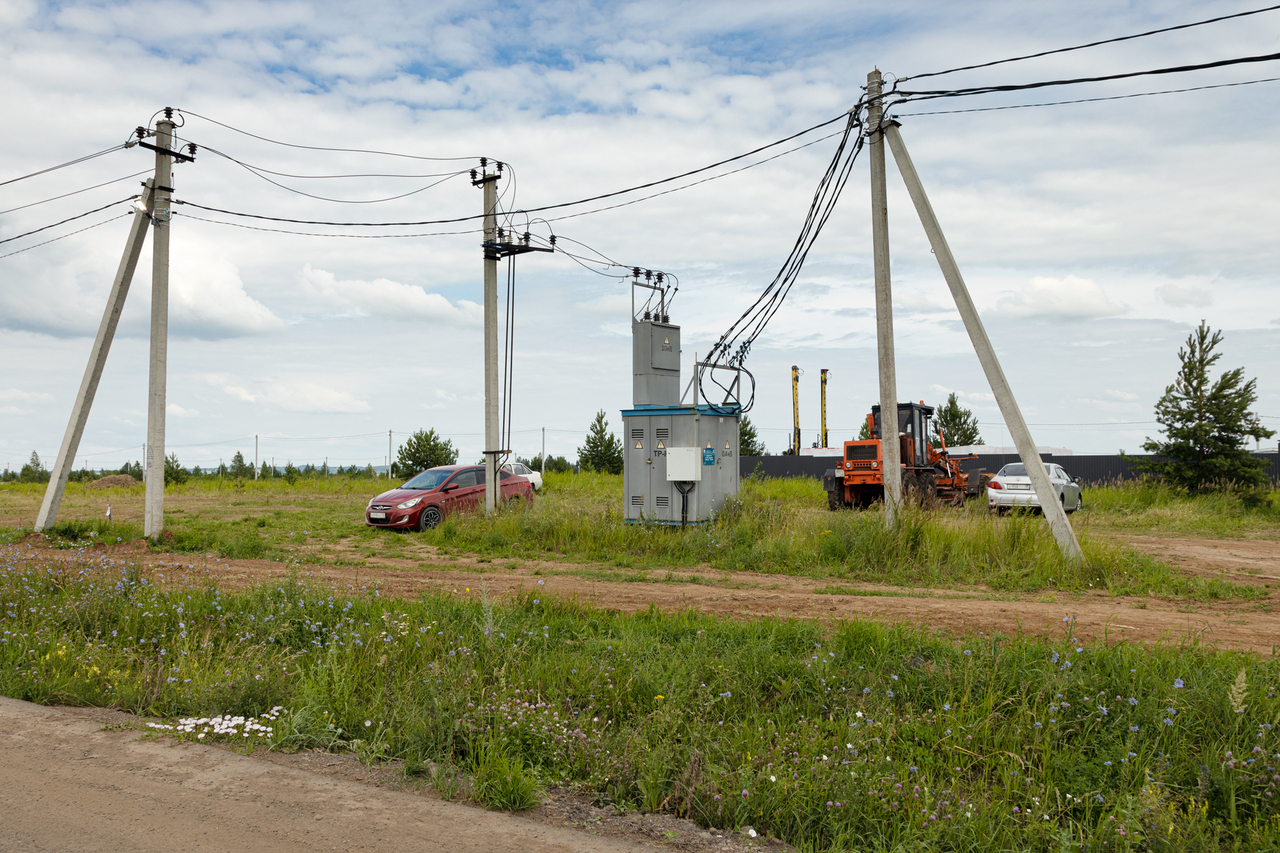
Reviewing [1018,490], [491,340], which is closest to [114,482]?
[491,340]

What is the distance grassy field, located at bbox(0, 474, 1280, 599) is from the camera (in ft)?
38.2

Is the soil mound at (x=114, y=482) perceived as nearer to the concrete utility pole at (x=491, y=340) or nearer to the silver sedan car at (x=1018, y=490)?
the concrete utility pole at (x=491, y=340)

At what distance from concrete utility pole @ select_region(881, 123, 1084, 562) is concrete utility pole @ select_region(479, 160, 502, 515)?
9.46 metres

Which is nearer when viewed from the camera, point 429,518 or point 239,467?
point 429,518

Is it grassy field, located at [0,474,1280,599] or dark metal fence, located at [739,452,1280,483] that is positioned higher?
dark metal fence, located at [739,452,1280,483]

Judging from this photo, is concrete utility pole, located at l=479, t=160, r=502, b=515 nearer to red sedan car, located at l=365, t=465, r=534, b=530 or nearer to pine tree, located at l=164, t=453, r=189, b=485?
red sedan car, located at l=365, t=465, r=534, b=530

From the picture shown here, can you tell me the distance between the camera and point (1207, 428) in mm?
23203

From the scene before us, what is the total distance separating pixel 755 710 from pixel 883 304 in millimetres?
9386

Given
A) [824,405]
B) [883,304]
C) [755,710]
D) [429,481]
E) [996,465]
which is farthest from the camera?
[824,405]

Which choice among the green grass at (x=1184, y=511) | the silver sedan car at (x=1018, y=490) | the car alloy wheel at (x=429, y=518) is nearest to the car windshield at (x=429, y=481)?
the car alloy wheel at (x=429, y=518)

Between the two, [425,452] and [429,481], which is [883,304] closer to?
[429,481]

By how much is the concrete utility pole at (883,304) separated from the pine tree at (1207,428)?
1525cm

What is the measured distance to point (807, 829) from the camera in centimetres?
418

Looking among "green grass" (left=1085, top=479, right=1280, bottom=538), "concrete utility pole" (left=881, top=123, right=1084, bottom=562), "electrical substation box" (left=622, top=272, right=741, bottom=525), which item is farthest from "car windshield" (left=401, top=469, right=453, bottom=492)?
"green grass" (left=1085, top=479, right=1280, bottom=538)
